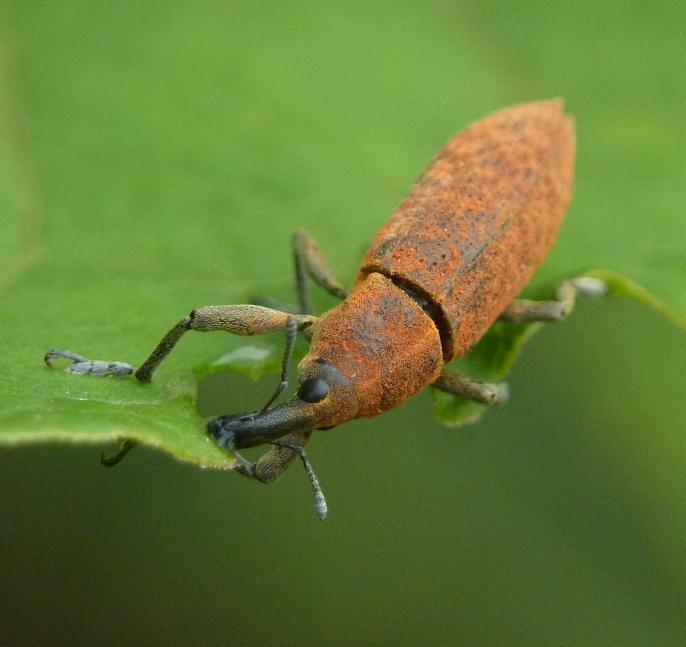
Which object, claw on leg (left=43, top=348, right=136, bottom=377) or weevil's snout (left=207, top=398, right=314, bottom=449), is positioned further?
weevil's snout (left=207, top=398, right=314, bottom=449)

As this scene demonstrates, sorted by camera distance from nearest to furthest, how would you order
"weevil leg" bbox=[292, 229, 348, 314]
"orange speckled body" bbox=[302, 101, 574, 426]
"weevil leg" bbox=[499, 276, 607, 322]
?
"orange speckled body" bbox=[302, 101, 574, 426], "weevil leg" bbox=[292, 229, 348, 314], "weevil leg" bbox=[499, 276, 607, 322]

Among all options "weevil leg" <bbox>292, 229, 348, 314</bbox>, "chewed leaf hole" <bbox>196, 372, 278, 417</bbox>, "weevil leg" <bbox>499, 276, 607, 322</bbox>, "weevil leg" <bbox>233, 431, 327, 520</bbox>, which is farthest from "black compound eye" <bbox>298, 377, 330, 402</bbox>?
"weevil leg" <bbox>499, 276, 607, 322</bbox>

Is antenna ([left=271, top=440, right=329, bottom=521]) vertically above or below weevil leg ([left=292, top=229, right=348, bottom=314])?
below

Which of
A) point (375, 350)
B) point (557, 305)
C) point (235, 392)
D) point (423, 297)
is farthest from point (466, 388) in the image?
point (235, 392)

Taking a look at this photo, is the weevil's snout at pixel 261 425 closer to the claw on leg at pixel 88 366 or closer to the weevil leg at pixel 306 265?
the claw on leg at pixel 88 366

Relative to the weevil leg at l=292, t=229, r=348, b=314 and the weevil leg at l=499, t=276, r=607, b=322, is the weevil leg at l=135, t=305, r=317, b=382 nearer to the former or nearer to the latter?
the weevil leg at l=292, t=229, r=348, b=314

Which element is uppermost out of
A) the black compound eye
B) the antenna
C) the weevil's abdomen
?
the weevil's abdomen
